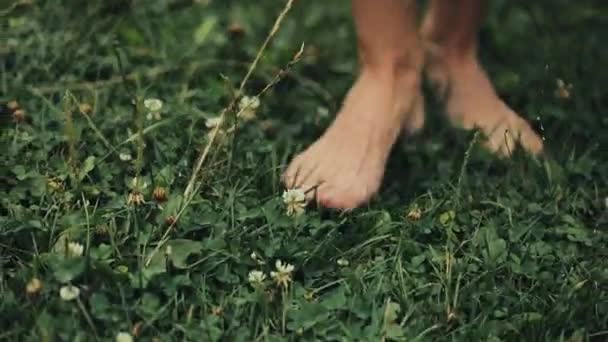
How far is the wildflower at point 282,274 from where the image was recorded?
1594 mm

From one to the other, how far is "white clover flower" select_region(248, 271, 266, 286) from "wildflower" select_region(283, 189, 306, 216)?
0.19 m

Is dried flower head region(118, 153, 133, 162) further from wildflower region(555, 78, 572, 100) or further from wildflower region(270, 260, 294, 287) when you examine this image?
wildflower region(555, 78, 572, 100)

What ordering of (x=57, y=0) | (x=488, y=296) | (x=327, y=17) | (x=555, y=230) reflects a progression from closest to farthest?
(x=488, y=296) → (x=555, y=230) → (x=57, y=0) → (x=327, y=17)

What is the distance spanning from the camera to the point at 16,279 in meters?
1.58

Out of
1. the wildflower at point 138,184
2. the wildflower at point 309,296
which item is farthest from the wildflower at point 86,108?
the wildflower at point 309,296

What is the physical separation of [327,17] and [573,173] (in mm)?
925

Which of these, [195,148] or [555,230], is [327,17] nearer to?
[195,148]

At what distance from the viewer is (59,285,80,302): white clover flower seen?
1.51 meters

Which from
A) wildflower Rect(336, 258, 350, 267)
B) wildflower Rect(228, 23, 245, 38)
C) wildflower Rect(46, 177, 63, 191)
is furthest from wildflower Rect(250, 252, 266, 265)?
wildflower Rect(228, 23, 245, 38)

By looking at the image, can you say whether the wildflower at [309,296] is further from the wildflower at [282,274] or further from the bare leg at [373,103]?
the bare leg at [373,103]

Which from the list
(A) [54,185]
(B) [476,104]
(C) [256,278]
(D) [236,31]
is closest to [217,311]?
(C) [256,278]

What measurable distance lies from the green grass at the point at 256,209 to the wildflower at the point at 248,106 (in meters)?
0.02

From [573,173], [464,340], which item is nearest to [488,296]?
[464,340]

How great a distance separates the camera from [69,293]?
151 cm
